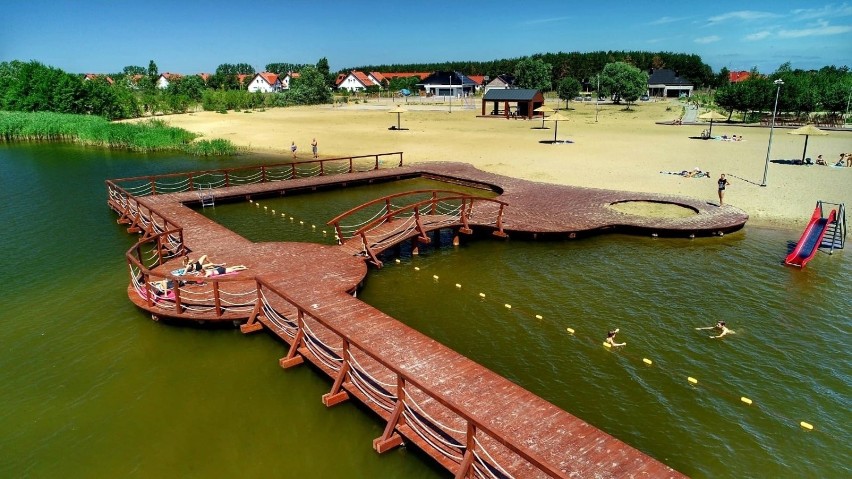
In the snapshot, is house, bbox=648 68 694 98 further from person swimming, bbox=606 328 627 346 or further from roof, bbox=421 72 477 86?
person swimming, bbox=606 328 627 346

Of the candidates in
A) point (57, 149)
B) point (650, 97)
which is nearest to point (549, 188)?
point (57, 149)

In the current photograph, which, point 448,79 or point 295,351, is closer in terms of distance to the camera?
point 295,351

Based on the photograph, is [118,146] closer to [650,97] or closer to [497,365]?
[497,365]

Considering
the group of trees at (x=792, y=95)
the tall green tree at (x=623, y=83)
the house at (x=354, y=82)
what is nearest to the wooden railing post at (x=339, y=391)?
the group of trees at (x=792, y=95)


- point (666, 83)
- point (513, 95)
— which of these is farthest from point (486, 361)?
point (666, 83)

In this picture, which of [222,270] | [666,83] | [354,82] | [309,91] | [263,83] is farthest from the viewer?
[263,83]

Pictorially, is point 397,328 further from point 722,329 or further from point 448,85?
point 448,85

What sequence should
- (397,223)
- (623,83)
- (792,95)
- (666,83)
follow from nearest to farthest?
(397,223), (792,95), (623,83), (666,83)

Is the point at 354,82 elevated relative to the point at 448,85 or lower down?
elevated
